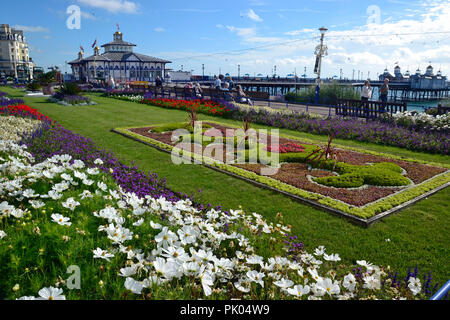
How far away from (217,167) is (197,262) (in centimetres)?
525

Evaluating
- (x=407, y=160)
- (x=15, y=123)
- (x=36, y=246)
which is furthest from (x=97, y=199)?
(x=15, y=123)

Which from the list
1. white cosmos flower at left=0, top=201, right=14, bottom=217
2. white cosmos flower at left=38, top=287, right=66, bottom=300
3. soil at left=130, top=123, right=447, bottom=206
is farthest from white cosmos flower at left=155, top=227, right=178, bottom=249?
soil at left=130, top=123, right=447, bottom=206

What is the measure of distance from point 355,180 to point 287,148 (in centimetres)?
299

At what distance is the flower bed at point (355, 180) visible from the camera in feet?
19.2

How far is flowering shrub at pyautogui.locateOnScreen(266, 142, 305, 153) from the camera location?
30.9 ft

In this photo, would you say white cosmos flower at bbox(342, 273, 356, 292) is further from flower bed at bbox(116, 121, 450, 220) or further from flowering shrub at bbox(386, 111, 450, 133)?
flowering shrub at bbox(386, 111, 450, 133)

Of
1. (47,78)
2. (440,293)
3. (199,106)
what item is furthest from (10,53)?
(440,293)

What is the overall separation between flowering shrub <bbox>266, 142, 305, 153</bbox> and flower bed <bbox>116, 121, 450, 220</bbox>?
45 cm

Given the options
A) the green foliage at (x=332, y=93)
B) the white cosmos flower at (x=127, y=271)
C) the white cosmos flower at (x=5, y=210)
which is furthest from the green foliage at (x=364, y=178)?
the green foliage at (x=332, y=93)

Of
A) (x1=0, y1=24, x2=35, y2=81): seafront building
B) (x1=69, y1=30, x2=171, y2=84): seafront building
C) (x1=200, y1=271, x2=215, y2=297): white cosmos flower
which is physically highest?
(x1=0, y1=24, x2=35, y2=81): seafront building

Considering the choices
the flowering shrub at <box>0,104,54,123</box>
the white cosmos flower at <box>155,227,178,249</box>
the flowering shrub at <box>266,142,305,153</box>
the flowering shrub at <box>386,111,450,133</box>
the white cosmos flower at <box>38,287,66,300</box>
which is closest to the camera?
the white cosmos flower at <box>38,287,66,300</box>

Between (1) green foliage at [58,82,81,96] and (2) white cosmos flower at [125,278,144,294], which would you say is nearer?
(2) white cosmos flower at [125,278,144,294]

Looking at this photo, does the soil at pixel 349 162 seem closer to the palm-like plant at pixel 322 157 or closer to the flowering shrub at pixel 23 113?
the palm-like plant at pixel 322 157
